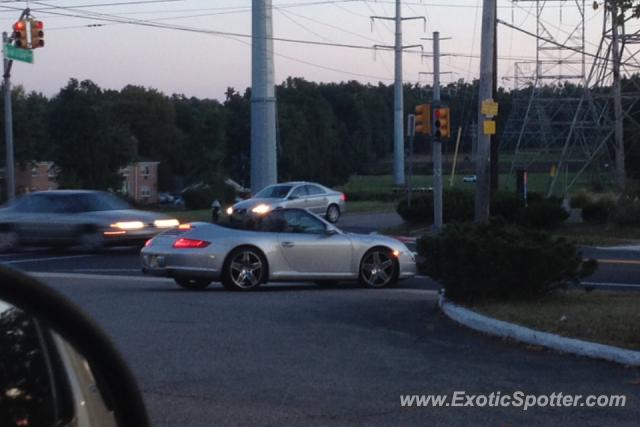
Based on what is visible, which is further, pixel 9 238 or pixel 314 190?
pixel 314 190

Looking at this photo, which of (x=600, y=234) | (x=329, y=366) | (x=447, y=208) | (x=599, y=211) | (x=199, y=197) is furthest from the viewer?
(x=199, y=197)

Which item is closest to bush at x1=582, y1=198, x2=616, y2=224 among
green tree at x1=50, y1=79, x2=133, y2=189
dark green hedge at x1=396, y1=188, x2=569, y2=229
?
dark green hedge at x1=396, y1=188, x2=569, y2=229

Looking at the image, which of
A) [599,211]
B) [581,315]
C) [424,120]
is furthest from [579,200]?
[581,315]

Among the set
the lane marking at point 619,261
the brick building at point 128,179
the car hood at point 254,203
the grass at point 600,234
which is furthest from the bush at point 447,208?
the brick building at point 128,179

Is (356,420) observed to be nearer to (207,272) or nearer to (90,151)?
(207,272)

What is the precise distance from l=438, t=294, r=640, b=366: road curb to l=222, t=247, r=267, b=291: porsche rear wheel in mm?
4383

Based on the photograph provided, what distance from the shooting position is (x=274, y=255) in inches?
640

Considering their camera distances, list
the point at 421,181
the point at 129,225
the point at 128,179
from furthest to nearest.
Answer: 1. the point at 421,181
2. the point at 128,179
3. the point at 129,225

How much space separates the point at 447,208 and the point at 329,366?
26.2 metres

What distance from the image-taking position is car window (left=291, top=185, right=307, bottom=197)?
Result: 37.8 metres

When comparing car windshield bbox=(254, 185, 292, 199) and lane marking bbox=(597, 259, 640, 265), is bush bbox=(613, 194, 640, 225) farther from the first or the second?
car windshield bbox=(254, 185, 292, 199)

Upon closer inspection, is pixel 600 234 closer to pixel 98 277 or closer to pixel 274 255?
pixel 98 277

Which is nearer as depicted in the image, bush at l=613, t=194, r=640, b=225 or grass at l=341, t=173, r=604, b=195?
bush at l=613, t=194, r=640, b=225

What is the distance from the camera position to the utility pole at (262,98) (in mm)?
40375
